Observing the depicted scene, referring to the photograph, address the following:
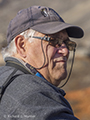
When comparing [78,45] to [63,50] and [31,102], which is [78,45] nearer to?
[63,50]

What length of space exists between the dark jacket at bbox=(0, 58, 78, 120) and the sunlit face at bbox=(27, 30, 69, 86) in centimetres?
41

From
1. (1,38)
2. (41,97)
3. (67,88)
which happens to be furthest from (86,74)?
(41,97)

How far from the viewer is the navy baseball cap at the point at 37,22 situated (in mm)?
1900

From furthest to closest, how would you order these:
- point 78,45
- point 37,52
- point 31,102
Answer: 1. point 78,45
2. point 37,52
3. point 31,102

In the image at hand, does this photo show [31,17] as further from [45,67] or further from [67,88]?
[67,88]

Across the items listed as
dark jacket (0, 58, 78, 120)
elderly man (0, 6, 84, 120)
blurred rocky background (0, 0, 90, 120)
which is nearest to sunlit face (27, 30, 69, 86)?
elderly man (0, 6, 84, 120)

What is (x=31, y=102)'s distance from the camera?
1.29 meters

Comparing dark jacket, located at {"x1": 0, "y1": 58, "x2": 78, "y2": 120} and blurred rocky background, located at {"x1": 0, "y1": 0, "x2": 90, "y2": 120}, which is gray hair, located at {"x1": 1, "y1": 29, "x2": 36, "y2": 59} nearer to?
blurred rocky background, located at {"x1": 0, "y1": 0, "x2": 90, "y2": 120}

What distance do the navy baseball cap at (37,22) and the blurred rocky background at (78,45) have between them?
15.6 inches

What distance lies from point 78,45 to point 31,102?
43.5ft

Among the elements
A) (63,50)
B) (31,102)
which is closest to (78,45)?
(63,50)

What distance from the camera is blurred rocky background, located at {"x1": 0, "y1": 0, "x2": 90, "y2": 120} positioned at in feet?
32.3

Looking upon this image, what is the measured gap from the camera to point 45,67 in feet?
6.27

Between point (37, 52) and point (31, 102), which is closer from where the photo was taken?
point (31, 102)
